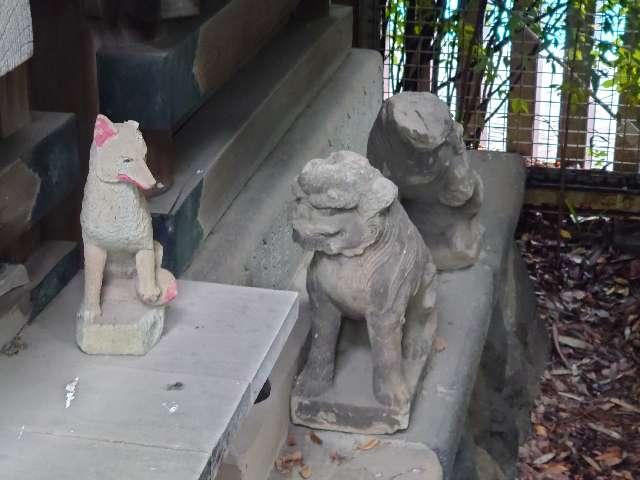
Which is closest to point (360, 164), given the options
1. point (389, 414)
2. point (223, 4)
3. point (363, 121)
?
point (389, 414)

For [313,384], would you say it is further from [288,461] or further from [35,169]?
[35,169]

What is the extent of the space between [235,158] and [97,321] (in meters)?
1.31

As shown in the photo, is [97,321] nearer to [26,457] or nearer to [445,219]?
[26,457]

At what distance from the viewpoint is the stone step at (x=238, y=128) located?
3154 mm

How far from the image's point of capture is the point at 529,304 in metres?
4.76

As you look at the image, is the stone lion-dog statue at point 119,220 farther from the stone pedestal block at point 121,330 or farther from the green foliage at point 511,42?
the green foliage at point 511,42

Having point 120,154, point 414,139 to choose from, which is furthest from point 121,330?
point 414,139

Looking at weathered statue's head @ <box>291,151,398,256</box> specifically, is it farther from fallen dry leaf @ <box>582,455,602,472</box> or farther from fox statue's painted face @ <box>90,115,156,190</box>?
fallen dry leaf @ <box>582,455,602,472</box>

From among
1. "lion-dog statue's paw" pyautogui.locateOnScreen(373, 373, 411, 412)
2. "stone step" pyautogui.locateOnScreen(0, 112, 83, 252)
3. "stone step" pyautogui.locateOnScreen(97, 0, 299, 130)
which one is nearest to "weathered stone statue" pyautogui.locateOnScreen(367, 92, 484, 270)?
"stone step" pyautogui.locateOnScreen(97, 0, 299, 130)

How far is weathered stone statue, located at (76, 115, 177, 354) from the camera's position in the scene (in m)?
2.28

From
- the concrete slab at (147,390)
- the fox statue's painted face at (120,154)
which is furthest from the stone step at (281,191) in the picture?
the fox statue's painted face at (120,154)

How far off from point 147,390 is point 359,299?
0.85 meters

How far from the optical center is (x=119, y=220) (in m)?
2.33

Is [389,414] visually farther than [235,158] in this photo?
No
